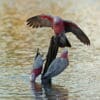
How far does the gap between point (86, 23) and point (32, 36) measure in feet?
14.8

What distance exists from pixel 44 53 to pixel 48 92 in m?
4.85

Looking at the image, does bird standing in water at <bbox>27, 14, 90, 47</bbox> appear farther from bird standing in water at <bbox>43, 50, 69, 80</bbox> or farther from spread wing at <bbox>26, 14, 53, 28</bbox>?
bird standing in water at <bbox>43, 50, 69, 80</bbox>

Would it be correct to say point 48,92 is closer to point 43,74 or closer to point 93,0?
point 43,74

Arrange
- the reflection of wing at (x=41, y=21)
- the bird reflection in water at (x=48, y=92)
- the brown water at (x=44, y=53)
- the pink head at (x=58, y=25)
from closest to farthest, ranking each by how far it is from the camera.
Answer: the bird reflection in water at (x=48, y=92) → the brown water at (x=44, y=53) → the pink head at (x=58, y=25) → the reflection of wing at (x=41, y=21)

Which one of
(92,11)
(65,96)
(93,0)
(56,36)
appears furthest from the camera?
(93,0)

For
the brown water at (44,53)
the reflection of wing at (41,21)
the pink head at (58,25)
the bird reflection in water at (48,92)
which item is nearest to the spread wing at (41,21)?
the reflection of wing at (41,21)

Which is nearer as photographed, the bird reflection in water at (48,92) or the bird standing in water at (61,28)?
the bird reflection in water at (48,92)

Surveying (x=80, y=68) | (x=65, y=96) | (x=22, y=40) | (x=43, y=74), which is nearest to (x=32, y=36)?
(x=22, y=40)

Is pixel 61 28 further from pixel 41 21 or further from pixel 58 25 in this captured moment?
pixel 41 21

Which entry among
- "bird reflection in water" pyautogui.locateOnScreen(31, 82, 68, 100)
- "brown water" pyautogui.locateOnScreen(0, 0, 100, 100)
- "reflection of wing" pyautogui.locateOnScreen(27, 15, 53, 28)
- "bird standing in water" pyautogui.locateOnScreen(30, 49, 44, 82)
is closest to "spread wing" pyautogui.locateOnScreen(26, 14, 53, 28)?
"reflection of wing" pyautogui.locateOnScreen(27, 15, 53, 28)

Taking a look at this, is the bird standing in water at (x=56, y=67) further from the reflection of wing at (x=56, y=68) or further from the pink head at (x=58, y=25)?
the pink head at (x=58, y=25)

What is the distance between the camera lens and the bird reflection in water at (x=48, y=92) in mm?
12405

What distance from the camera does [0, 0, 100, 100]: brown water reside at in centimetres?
1283

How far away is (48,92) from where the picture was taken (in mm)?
12961
